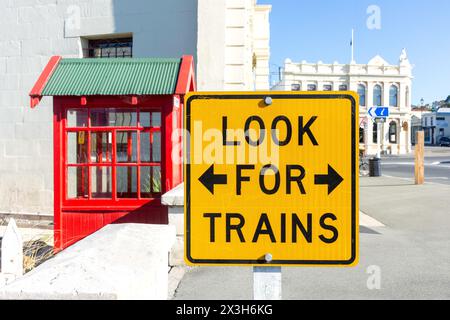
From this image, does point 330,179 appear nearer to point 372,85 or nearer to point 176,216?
point 176,216

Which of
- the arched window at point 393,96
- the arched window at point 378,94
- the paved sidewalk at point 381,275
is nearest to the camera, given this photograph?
the paved sidewalk at point 381,275

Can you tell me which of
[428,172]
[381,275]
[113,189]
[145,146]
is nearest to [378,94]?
[428,172]

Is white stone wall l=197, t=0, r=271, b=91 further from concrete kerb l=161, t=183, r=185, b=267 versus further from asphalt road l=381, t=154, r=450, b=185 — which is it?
asphalt road l=381, t=154, r=450, b=185

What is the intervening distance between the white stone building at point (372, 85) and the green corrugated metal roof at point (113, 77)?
46154 mm

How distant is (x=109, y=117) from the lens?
6.91 m

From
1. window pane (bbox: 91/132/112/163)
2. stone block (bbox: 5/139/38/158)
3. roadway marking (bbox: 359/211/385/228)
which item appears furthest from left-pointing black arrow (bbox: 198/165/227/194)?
stone block (bbox: 5/139/38/158)

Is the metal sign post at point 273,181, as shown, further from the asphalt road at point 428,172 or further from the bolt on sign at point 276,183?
the asphalt road at point 428,172

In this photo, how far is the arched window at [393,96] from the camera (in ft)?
177

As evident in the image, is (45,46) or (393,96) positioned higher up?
(393,96)

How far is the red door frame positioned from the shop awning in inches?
5.5

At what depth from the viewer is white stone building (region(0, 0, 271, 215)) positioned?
8.30 metres

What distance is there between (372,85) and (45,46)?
49675mm

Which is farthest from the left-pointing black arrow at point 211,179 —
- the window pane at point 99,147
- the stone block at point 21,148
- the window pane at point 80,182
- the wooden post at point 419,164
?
the wooden post at point 419,164
